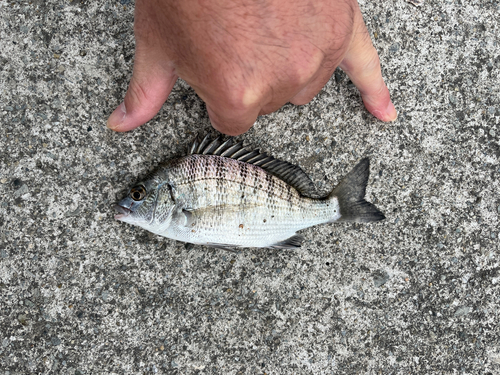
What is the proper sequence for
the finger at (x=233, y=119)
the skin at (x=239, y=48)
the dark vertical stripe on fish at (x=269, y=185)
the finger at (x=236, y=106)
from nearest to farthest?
the skin at (x=239, y=48) < the finger at (x=236, y=106) < the finger at (x=233, y=119) < the dark vertical stripe on fish at (x=269, y=185)

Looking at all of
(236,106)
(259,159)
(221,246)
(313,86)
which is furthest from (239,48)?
(221,246)

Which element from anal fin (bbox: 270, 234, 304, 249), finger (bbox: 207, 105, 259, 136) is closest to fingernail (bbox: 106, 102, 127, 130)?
finger (bbox: 207, 105, 259, 136)

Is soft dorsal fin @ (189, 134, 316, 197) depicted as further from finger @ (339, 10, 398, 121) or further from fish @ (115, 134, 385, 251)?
finger @ (339, 10, 398, 121)

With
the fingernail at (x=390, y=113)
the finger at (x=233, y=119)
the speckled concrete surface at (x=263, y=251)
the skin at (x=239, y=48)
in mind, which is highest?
the skin at (x=239, y=48)

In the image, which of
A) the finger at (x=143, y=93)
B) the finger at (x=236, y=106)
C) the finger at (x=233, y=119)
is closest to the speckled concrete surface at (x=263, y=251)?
the finger at (x=143, y=93)

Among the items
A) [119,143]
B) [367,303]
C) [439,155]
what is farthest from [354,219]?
[119,143]

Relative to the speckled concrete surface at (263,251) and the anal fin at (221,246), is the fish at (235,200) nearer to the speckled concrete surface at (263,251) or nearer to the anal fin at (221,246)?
the anal fin at (221,246)
